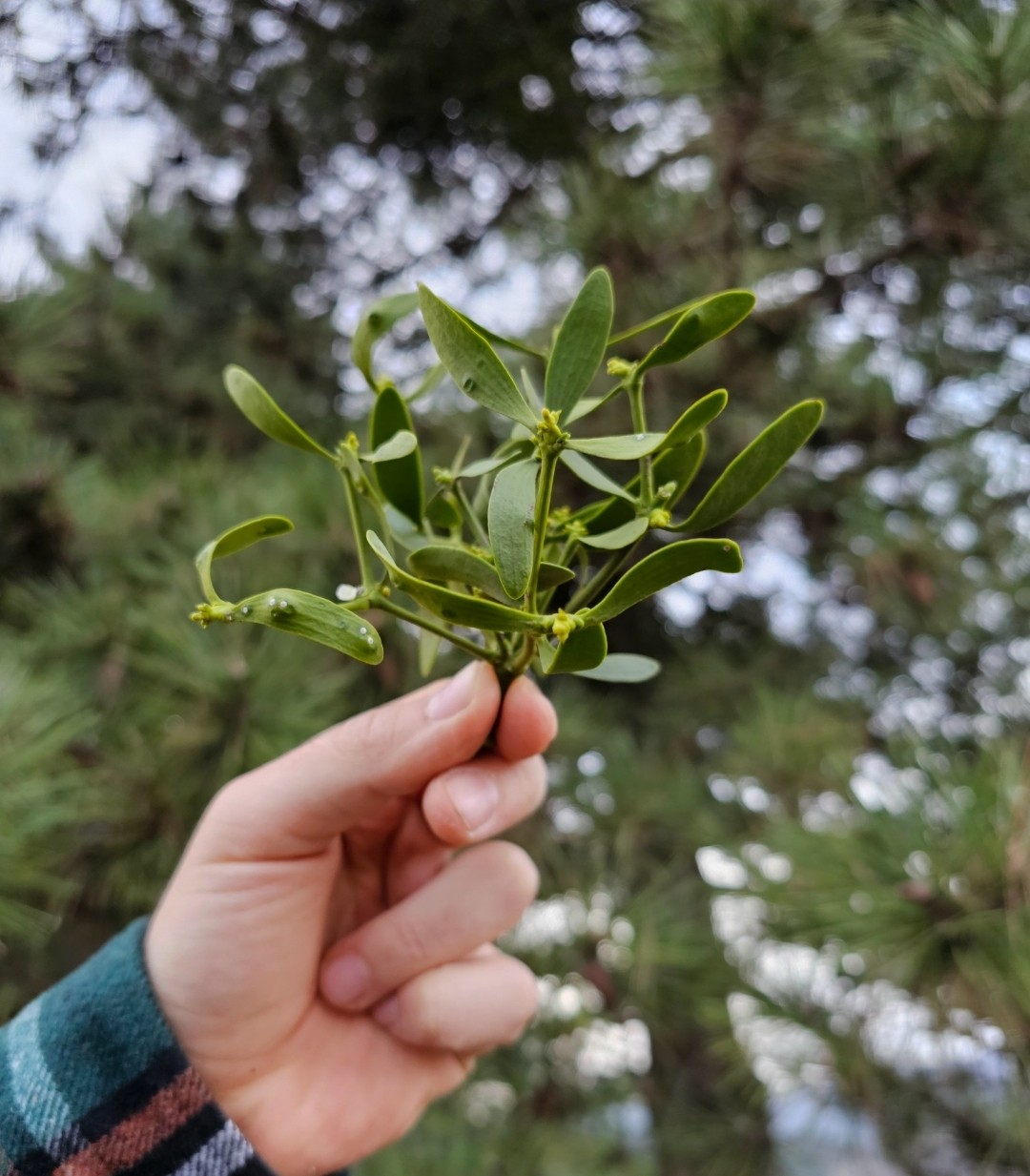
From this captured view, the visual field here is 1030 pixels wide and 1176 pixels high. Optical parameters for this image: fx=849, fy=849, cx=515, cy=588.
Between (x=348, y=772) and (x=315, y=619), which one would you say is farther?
(x=348, y=772)

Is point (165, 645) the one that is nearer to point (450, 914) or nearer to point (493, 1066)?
point (450, 914)

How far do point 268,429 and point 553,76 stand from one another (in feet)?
2.29

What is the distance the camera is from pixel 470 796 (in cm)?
32

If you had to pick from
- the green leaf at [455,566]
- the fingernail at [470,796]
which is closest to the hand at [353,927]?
the fingernail at [470,796]

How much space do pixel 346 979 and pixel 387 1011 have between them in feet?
0.12

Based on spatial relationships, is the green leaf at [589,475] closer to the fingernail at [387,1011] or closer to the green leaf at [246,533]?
the green leaf at [246,533]

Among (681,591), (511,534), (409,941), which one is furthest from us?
(681,591)

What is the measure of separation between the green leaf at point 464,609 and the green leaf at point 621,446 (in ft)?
0.12

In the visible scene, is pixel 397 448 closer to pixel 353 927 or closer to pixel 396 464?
pixel 396 464

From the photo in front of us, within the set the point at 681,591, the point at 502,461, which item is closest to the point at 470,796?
the point at 502,461

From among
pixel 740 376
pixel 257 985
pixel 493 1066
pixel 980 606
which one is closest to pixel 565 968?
pixel 493 1066

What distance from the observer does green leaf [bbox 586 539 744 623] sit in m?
0.17

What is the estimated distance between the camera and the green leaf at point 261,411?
0.23 metres

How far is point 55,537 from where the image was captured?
69 centimetres
